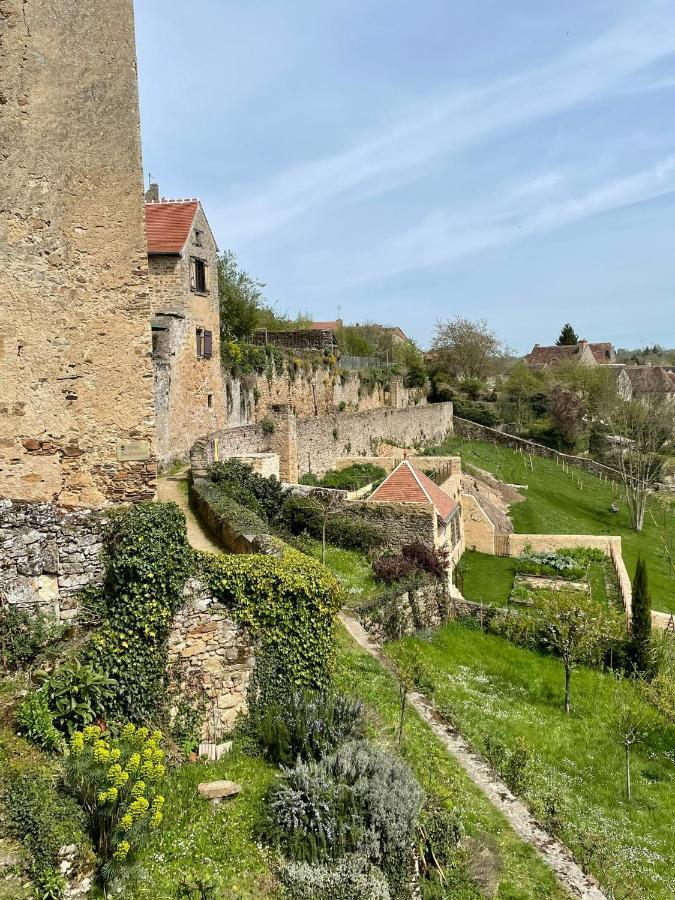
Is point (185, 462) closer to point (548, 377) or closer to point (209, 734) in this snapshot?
point (209, 734)

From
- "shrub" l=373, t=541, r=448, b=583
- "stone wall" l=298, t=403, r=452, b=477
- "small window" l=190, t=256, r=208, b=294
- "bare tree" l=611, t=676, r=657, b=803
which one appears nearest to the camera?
"bare tree" l=611, t=676, r=657, b=803

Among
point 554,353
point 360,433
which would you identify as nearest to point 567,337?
point 554,353

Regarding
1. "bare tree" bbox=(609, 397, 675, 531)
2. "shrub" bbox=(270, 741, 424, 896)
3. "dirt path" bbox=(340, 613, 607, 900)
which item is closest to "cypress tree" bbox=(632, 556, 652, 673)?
"dirt path" bbox=(340, 613, 607, 900)

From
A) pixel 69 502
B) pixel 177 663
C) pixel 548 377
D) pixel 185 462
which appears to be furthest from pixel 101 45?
pixel 548 377

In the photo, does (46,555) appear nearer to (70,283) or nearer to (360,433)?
(70,283)

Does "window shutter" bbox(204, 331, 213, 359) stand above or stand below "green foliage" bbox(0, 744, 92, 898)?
above

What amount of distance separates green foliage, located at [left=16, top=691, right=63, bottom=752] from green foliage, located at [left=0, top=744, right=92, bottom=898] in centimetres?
31

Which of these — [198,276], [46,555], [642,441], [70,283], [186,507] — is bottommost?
[642,441]

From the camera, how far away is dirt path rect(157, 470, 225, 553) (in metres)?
Result: 11.8

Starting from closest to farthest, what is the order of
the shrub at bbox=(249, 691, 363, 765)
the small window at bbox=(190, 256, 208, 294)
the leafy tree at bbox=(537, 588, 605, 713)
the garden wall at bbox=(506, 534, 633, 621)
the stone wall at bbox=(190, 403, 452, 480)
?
the shrub at bbox=(249, 691, 363, 765)
the leafy tree at bbox=(537, 588, 605, 713)
the stone wall at bbox=(190, 403, 452, 480)
the small window at bbox=(190, 256, 208, 294)
the garden wall at bbox=(506, 534, 633, 621)

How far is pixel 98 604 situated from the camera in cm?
702

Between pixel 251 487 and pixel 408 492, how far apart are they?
15.6 feet

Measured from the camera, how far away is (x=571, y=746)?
1117 centimetres

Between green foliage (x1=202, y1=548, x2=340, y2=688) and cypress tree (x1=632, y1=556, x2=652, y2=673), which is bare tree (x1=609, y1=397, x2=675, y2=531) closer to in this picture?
cypress tree (x1=632, y1=556, x2=652, y2=673)
